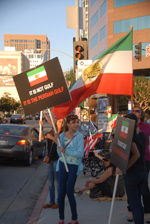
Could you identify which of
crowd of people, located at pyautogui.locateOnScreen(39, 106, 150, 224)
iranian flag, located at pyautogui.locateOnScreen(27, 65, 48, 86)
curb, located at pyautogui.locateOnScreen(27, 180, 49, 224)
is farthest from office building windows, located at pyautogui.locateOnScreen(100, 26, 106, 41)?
iranian flag, located at pyautogui.locateOnScreen(27, 65, 48, 86)

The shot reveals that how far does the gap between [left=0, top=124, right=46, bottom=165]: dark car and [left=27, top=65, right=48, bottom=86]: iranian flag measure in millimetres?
5346

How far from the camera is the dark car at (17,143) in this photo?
9.55 m

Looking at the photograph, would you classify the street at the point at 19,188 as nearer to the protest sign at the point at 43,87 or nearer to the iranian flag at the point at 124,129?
the protest sign at the point at 43,87

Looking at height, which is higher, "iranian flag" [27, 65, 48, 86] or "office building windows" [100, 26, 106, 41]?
"office building windows" [100, 26, 106, 41]

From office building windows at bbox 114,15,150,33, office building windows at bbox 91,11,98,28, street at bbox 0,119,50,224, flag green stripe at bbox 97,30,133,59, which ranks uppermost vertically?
office building windows at bbox 91,11,98,28

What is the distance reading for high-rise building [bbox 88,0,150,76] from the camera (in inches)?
1574

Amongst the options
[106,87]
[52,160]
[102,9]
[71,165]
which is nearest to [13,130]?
[106,87]

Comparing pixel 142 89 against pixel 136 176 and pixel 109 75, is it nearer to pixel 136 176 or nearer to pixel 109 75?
pixel 109 75

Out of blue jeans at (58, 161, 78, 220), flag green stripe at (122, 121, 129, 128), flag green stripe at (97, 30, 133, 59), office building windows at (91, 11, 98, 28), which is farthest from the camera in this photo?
office building windows at (91, 11, 98, 28)

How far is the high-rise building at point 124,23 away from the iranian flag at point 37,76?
37.2 meters

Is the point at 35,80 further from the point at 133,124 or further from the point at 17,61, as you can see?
the point at 17,61

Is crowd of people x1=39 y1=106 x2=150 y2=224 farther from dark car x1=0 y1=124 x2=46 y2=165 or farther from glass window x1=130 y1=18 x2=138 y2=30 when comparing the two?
glass window x1=130 y1=18 x2=138 y2=30

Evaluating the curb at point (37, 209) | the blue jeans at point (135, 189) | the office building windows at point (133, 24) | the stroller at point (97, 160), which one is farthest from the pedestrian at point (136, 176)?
the office building windows at point (133, 24)

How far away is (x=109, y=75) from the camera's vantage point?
21.7 feet
